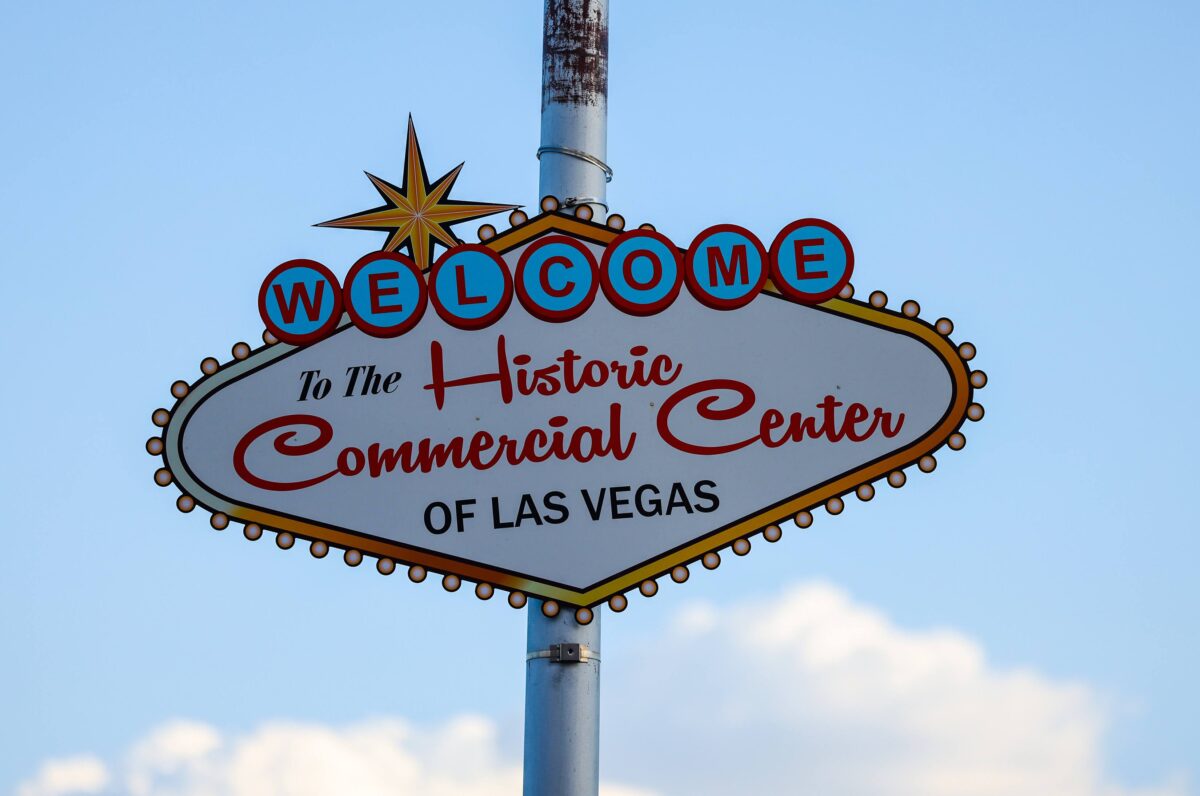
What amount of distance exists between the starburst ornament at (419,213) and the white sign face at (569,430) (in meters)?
0.37

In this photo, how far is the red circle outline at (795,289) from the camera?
12.3 meters

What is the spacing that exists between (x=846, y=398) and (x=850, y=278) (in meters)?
0.78

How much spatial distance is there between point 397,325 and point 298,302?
682 millimetres

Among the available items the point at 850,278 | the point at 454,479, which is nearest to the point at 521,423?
the point at 454,479

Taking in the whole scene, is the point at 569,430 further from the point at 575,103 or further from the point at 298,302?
the point at 575,103

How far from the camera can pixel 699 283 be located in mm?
12492

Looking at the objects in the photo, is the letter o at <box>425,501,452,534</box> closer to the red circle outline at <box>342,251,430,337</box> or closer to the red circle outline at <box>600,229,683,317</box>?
the red circle outline at <box>342,251,430,337</box>

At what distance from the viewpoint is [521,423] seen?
12.5 m

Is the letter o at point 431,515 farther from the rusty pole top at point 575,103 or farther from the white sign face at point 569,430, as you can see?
the rusty pole top at point 575,103

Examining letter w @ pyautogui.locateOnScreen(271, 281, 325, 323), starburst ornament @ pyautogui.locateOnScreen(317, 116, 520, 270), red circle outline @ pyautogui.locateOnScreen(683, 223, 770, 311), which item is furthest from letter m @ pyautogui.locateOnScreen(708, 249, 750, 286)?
letter w @ pyautogui.locateOnScreen(271, 281, 325, 323)

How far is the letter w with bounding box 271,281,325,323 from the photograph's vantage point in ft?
42.1

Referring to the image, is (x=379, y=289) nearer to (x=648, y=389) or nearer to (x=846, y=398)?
(x=648, y=389)

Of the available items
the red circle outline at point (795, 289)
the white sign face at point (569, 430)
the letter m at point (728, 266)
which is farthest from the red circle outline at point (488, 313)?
the red circle outline at point (795, 289)

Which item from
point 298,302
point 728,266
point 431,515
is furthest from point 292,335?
point 728,266
